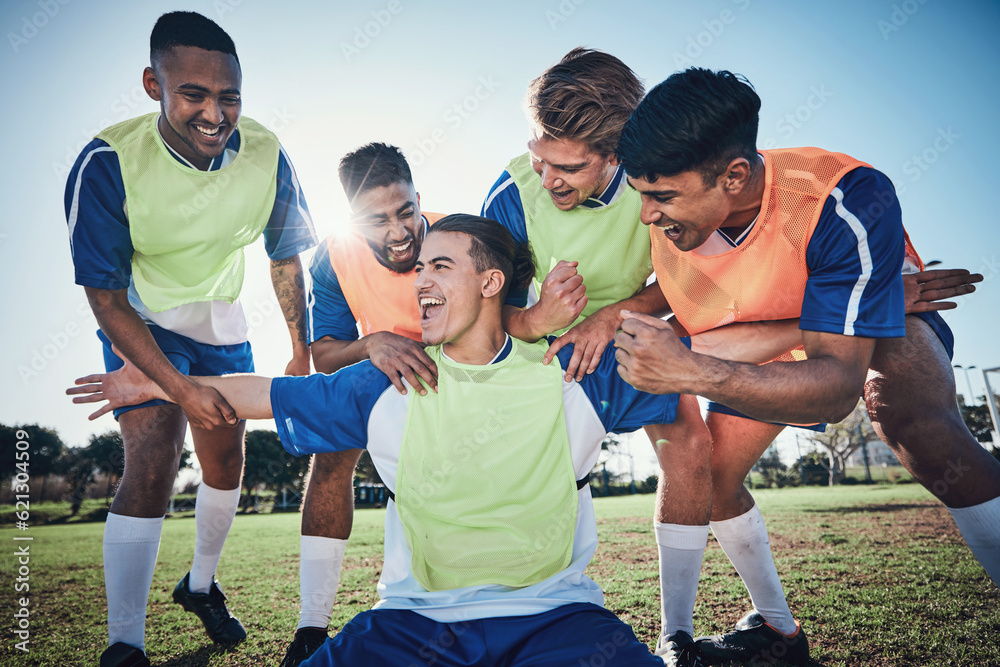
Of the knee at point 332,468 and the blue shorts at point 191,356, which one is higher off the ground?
the blue shorts at point 191,356

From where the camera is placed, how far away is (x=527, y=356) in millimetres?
2836

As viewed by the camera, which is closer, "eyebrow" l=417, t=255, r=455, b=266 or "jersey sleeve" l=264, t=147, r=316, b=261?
"eyebrow" l=417, t=255, r=455, b=266

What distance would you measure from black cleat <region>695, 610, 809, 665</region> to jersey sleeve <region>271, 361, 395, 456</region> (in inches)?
90.8

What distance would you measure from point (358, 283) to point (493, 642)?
2820mm

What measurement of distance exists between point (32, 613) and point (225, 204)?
173 inches

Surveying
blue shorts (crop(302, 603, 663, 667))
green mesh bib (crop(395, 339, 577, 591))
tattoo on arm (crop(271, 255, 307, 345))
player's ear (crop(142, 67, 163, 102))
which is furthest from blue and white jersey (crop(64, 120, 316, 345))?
blue shorts (crop(302, 603, 663, 667))

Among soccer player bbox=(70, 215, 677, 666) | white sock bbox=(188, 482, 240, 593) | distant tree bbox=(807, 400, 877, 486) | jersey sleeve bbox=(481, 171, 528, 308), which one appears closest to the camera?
soccer player bbox=(70, 215, 677, 666)

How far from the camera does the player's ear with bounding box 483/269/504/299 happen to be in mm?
3068

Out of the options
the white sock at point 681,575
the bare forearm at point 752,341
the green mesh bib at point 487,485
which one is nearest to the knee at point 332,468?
the green mesh bib at point 487,485

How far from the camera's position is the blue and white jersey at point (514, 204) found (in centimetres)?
365

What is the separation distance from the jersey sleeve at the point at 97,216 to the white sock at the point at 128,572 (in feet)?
4.71

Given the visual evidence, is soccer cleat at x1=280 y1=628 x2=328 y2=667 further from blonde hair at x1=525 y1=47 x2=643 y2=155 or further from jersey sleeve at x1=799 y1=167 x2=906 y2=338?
blonde hair at x1=525 y1=47 x2=643 y2=155

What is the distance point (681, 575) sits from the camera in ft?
10.2

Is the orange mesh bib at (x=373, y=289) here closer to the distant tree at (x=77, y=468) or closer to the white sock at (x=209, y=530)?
the white sock at (x=209, y=530)
